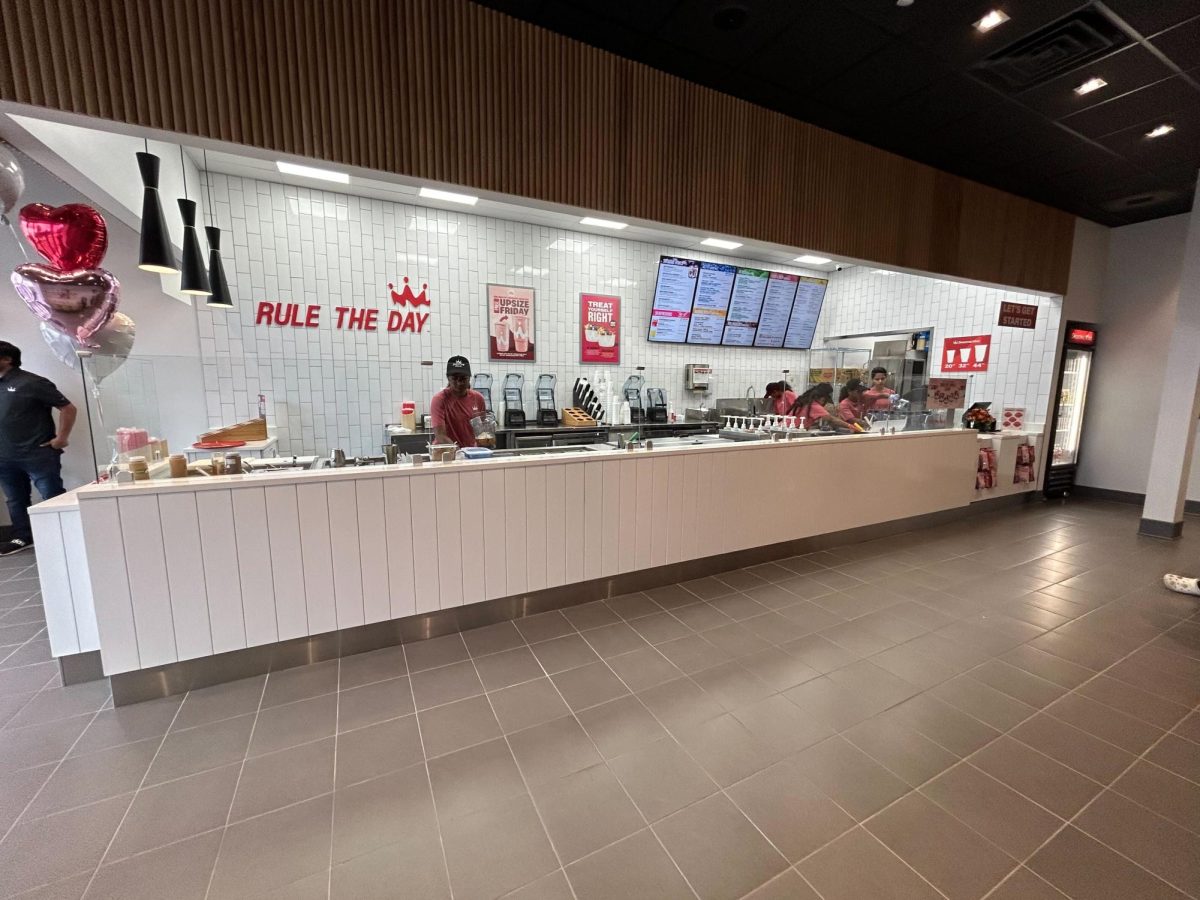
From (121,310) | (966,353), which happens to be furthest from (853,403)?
(121,310)

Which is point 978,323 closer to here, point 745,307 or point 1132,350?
point 1132,350

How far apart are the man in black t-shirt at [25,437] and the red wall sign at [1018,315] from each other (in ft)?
31.1

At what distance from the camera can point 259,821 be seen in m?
1.66

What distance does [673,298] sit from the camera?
21.9 ft

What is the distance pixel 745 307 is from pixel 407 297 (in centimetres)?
457

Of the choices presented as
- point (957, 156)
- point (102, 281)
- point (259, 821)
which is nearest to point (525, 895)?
point (259, 821)

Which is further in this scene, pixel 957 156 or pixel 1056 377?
pixel 1056 377

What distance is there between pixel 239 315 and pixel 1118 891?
6681 mm

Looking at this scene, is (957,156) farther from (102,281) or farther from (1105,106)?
(102,281)

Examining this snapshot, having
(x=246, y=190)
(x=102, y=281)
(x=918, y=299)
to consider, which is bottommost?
(x=102, y=281)

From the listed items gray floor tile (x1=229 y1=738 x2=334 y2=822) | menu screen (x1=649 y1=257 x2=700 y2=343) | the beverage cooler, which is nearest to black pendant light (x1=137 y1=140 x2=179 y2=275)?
gray floor tile (x1=229 y1=738 x2=334 y2=822)

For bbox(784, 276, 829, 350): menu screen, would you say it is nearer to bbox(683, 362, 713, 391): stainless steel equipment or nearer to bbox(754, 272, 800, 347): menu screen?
bbox(754, 272, 800, 347): menu screen

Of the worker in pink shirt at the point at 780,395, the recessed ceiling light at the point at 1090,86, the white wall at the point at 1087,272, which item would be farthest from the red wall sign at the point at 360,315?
the white wall at the point at 1087,272

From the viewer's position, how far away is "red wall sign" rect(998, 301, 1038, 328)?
18.8ft
